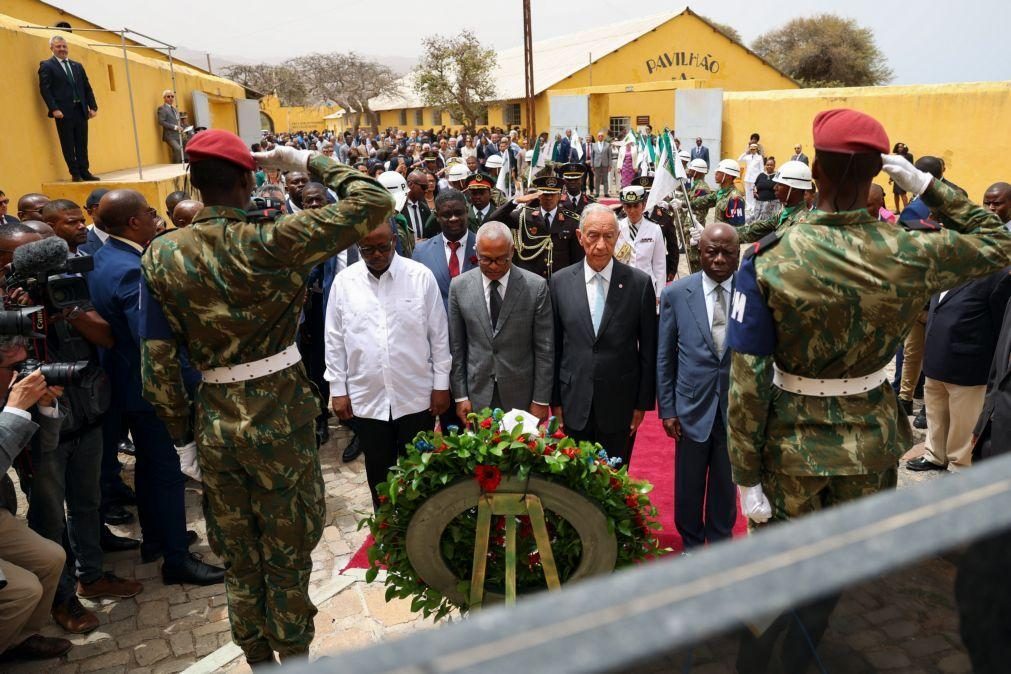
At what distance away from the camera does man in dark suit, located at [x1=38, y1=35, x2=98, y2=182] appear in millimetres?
9547

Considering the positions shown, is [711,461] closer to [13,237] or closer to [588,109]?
[13,237]

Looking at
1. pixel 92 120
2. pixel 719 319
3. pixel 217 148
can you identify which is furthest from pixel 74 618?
pixel 92 120

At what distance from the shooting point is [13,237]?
426 cm

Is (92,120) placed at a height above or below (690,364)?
above

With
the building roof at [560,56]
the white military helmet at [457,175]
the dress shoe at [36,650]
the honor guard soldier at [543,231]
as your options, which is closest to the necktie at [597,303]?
the honor guard soldier at [543,231]

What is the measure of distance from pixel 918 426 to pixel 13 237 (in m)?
7.05

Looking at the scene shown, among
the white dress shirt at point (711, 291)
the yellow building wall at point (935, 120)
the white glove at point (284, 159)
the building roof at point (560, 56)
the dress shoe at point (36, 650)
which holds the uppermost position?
the building roof at point (560, 56)

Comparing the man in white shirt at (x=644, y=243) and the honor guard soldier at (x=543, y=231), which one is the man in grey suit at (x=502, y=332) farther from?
the man in white shirt at (x=644, y=243)

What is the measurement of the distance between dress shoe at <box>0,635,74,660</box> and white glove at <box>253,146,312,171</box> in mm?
2716

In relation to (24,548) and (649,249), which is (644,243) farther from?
(24,548)

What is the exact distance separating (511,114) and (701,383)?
40.2m

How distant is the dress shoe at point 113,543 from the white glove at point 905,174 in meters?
4.88

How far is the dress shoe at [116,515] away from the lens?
5.21m

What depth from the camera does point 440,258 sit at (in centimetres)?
564
